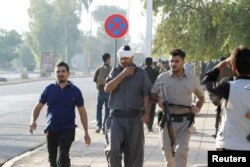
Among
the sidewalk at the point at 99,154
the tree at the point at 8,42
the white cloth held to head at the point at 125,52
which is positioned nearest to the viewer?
the white cloth held to head at the point at 125,52

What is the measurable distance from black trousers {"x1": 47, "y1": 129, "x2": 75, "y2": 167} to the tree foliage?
11.0 metres

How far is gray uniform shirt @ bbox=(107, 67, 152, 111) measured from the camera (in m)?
7.36

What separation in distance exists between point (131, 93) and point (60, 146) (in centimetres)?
111

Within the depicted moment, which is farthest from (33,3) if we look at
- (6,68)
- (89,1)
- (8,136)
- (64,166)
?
(64,166)

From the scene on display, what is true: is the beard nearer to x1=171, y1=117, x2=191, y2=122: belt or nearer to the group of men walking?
the group of men walking

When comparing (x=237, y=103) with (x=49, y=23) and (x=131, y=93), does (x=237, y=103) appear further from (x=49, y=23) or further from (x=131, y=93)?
(x=49, y=23)

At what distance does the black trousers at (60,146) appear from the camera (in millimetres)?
7539

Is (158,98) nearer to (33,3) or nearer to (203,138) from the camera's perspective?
(203,138)

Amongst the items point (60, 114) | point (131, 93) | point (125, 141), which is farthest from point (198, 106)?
point (60, 114)

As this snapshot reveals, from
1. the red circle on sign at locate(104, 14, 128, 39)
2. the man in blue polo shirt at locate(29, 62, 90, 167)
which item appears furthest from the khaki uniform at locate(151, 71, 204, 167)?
the red circle on sign at locate(104, 14, 128, 39)

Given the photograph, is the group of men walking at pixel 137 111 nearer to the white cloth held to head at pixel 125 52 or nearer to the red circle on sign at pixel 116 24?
the white cloth held to head at pixel 125 52

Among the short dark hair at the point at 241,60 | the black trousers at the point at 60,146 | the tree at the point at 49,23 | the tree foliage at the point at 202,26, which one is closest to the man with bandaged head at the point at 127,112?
the black trousers at the point at 60,146

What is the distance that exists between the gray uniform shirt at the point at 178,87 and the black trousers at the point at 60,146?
3.93ft

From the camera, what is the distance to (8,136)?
13.9 meters
